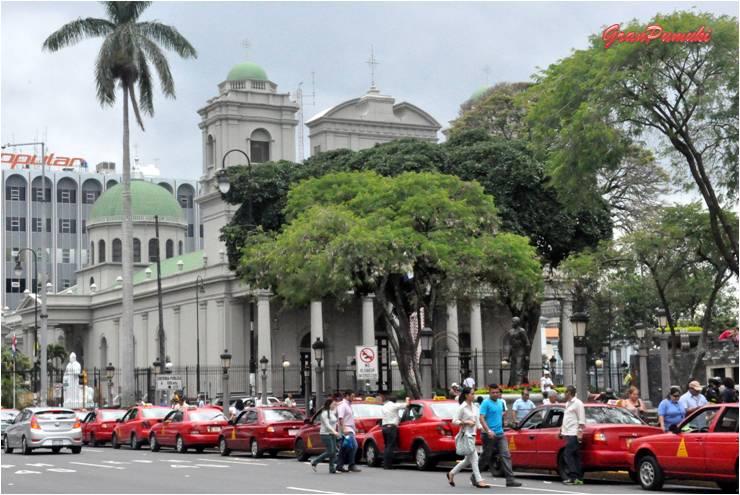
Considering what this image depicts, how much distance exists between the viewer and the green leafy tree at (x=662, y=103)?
34.1 meters

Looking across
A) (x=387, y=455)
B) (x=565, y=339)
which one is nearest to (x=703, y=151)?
(x=387, y=455)

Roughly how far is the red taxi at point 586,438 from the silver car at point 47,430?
643 inches

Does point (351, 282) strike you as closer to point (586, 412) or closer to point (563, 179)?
point (563, 179)

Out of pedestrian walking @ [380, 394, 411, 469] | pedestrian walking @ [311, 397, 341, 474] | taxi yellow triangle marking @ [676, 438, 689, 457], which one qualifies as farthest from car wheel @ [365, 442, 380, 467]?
taxi yellow triangle marking @ [676, 438, 689, 457]

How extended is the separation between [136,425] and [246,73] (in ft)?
166

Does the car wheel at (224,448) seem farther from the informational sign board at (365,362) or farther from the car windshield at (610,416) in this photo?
the car windshield at (610,416)

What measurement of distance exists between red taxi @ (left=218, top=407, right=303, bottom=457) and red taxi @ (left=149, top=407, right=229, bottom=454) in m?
1.68

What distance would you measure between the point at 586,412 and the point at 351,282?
20.7 metres

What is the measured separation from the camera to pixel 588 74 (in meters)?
36.0

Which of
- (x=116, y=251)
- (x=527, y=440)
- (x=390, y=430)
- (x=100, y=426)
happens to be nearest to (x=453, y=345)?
(x=100, y=426)

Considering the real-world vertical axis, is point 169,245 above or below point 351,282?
above

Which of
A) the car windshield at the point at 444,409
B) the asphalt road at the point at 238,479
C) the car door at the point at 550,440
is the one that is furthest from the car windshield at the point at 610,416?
the car windshield at the point at 444,409

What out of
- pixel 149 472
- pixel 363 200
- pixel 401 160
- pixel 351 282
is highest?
pixel 401 160

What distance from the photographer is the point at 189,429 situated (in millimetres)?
38281
